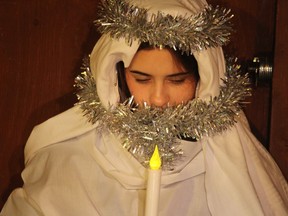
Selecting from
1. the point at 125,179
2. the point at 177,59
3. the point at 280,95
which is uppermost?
the point at 177,59

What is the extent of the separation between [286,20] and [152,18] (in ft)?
1.26

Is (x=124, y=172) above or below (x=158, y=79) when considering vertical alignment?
below

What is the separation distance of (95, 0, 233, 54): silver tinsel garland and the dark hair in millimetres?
19

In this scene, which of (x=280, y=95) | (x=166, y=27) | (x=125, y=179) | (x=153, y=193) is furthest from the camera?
(x=280, y=95)

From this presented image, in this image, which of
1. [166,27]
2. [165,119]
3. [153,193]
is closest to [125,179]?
[165,119]

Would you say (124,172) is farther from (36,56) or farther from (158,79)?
(36,56)

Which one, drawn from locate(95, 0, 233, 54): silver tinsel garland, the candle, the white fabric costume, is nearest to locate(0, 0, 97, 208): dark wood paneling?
the white fabric costume

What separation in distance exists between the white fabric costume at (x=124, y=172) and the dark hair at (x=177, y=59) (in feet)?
0.06

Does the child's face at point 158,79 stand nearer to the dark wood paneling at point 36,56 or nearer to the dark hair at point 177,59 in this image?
the dark hair at point 177,59

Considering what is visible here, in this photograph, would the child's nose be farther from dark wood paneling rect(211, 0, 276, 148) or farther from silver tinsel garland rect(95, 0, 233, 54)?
dark wood paneling rect(211, 0, 276, 148)

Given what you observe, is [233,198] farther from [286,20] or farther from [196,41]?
[286,20]

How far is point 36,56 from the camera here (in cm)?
120

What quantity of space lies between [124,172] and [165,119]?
14cm

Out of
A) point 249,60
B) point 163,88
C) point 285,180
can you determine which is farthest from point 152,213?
point 249,60
